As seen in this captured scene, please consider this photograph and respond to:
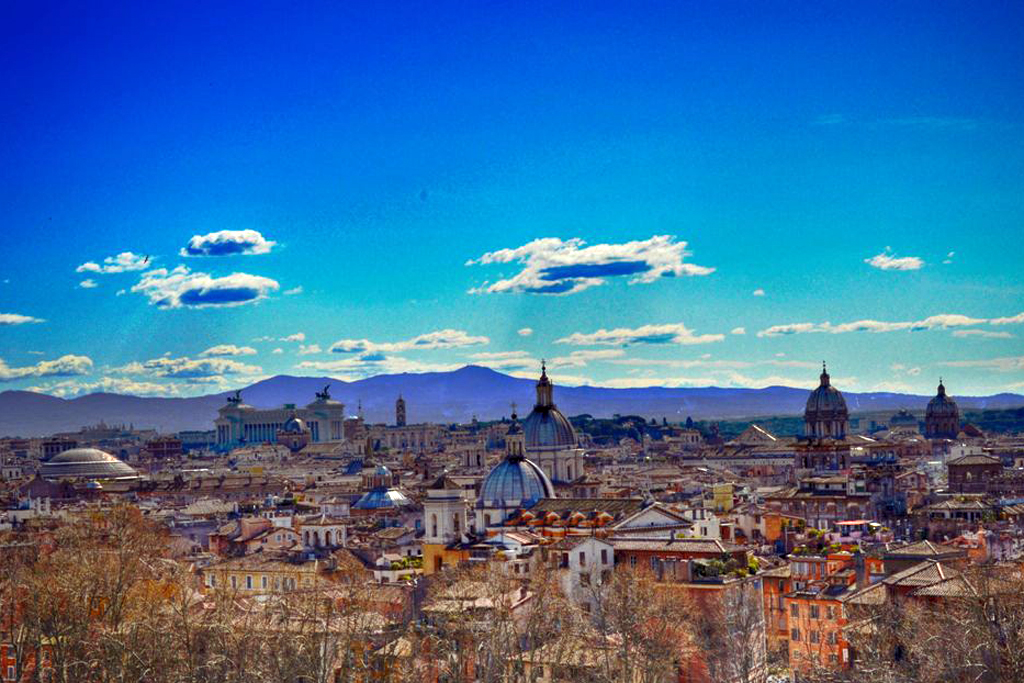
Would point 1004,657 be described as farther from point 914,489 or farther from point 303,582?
point 914,489

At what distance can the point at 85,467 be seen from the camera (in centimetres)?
16888

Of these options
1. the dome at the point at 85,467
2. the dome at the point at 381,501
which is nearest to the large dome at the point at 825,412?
the dome at the point at 381,501

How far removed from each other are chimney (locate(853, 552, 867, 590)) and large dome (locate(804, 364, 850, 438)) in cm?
7192

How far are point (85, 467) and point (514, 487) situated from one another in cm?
9806

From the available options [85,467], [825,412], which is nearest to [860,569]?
[825,412]

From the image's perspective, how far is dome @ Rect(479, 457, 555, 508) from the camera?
264ft

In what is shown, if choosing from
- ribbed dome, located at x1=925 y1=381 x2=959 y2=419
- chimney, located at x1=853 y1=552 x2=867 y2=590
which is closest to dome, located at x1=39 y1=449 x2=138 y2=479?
ribbed dome, located at x1=925 y1=381 x2=959 y2=419

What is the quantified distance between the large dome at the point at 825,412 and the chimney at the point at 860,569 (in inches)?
2831

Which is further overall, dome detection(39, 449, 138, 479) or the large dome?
dome detection(39, 449, 138, 479)

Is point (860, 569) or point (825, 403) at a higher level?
point (825, 403)

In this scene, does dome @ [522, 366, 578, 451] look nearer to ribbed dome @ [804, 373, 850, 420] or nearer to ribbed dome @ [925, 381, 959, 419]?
ribbed dome @ [804, 373, 850, 420]

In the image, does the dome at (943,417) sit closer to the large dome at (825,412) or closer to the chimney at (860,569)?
Answer: the large dome at (825,412)

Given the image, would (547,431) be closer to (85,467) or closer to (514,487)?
(514,487)

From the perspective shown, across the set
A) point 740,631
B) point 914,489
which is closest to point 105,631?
point 740,631
